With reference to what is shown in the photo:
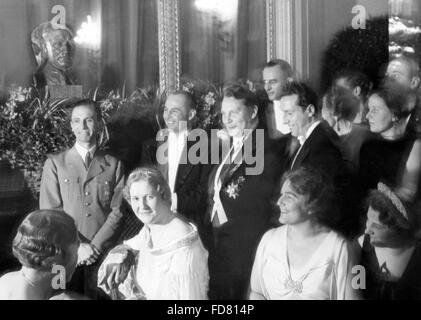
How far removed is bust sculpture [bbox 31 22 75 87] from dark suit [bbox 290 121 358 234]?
1079 millimetres

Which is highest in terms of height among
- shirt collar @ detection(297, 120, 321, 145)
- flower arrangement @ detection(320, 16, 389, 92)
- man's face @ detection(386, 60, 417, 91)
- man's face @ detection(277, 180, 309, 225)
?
flower arrangement @ detection(320, 16, 389, 92)

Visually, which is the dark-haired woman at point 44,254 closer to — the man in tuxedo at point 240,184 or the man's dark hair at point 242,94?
the man in tuxedo at point 240,184

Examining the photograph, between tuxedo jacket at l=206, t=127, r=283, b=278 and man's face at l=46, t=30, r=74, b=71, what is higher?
man's face at l=46, t=30, r=74, b=71

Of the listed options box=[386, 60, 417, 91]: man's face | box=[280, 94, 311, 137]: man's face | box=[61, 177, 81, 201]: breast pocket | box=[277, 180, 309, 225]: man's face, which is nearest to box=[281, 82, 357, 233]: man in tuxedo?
box=[280, 94, 311, 137]: man's face

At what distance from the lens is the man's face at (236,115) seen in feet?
14.3

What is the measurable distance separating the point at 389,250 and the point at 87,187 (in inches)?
53.9

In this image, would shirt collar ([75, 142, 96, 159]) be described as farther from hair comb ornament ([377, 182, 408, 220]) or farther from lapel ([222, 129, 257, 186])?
hair comb ornament ([377, 182, 408, 220])

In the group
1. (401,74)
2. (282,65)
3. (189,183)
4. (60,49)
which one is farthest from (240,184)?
(60,49)

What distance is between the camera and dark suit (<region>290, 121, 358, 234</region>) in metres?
4.34

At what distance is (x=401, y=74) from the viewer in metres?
4.40

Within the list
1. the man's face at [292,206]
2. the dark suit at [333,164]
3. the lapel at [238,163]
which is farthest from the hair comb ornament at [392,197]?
the lapel at [238,163]

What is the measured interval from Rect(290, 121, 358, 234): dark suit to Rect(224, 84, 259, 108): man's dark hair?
291 millimetres

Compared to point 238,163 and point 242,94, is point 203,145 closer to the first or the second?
point 238,163

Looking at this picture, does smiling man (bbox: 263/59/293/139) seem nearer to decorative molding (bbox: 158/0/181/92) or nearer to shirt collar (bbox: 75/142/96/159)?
decorative molding (bbox: 158/0/181/92)
